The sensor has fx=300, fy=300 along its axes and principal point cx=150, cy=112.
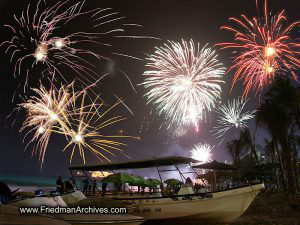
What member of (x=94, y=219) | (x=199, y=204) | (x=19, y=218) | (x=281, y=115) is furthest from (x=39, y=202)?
(x=281, y=115)

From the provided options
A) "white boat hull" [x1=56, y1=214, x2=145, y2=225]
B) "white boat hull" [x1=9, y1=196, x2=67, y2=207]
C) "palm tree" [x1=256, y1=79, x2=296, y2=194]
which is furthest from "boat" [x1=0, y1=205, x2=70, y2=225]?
"palm tree" [x1=256, y1=79, x2=296, y2=194]

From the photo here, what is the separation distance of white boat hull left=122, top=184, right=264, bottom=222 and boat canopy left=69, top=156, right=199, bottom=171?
2.15 meters

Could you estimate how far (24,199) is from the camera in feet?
32.7

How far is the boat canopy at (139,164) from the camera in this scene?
1623 centimetres

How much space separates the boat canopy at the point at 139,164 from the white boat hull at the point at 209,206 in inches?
84.5

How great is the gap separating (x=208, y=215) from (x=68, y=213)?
7235mm

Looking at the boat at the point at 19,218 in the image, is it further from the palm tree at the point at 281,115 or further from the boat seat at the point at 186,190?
the palm tree at the point at 281,115

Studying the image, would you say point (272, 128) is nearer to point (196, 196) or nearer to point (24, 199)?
point (196, 196)

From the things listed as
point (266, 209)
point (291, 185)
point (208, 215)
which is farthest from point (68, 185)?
point (291, 185)

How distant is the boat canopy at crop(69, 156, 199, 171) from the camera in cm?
1623

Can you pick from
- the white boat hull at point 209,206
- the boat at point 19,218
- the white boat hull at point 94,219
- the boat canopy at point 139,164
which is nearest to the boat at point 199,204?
the white boat hull at point 209,206

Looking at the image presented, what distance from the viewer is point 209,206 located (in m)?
14.8

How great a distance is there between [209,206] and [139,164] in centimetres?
513

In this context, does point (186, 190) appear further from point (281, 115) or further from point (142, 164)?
point (281, 115)
